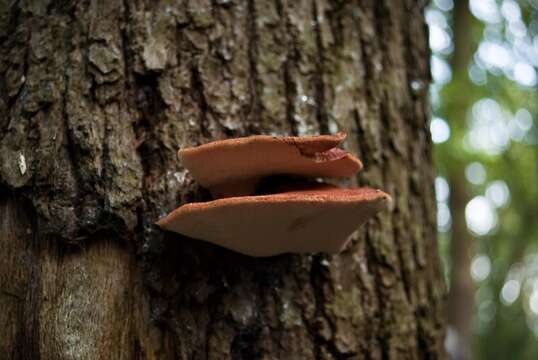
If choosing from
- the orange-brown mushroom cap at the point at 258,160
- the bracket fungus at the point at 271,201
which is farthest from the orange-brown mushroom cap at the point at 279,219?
the orange-brown mushroom cap at the point at 258,160

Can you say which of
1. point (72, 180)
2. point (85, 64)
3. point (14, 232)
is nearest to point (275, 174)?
point (72, 180)

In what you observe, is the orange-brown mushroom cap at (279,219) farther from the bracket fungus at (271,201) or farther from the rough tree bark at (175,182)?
the rough tree bark at (175,182)

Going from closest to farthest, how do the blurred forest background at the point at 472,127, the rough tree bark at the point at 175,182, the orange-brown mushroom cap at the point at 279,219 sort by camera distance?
the orange-brown mushroom cap at the point at 279,219 < the rough tree bark at the point at 175,182 < the blurred forest background at the point at 472,127

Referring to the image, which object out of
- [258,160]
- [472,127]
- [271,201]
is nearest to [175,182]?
[258,160]

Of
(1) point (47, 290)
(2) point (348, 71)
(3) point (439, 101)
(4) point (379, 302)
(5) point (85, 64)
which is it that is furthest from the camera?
(3) point (439, 101)

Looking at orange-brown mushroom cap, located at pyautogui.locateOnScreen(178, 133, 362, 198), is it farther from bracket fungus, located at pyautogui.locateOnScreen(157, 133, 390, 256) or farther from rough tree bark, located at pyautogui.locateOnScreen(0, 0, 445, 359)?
rough tree bark, located at pyautogui.locateOnScreen(0, 0, 445, 359)

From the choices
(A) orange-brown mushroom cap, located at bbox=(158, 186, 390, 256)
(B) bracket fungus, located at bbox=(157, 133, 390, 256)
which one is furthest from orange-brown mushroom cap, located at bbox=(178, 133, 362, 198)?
(A) orange-brown mushroom cap, located at bbox=(158, 186, 390, 256)

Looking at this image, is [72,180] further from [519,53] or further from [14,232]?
[519,53]
